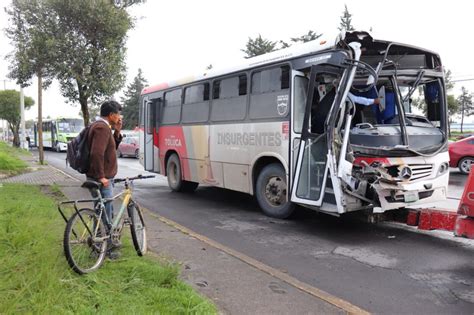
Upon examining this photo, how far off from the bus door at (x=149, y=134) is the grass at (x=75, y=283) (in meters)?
7.11

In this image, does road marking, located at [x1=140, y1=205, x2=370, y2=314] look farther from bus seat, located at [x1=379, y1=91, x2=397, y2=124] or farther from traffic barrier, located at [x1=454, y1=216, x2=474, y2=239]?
bus seat, located at [x1=379, y1=91, x2=397, y2=124]

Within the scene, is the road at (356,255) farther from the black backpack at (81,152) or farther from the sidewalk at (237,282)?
the black backpack at (81,152)

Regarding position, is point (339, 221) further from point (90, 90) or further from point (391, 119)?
point (90, 90)

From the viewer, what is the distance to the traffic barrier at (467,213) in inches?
192

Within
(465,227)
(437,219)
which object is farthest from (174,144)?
(465,227)

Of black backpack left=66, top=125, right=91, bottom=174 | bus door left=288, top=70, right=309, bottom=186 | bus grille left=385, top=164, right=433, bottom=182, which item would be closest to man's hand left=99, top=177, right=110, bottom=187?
black backpack left=66, top=125, right=91, bottom=174

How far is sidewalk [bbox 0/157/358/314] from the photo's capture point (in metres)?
3.94

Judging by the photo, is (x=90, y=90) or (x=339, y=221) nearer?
(x=339, y=221)

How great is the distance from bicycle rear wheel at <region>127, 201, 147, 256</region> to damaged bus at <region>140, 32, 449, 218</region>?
2.77 meters

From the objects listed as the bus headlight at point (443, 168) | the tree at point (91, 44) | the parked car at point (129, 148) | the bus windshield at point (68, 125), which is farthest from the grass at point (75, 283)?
the bus windshield at point (68, 125)

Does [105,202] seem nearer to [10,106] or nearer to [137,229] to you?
[137,229]

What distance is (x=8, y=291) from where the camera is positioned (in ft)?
11.3

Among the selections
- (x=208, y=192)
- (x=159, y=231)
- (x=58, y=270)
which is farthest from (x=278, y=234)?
(x=208, y=192)

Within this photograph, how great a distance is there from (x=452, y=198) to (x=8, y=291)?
9581 millimetres
